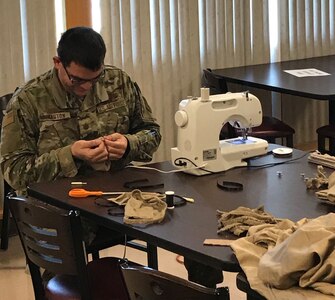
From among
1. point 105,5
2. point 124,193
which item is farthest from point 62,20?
point 124,193

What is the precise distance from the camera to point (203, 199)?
93.0 inches

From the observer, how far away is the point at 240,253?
183cm

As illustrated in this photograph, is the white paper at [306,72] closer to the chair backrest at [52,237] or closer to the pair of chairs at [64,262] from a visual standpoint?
the pair of chairs at [64,262]

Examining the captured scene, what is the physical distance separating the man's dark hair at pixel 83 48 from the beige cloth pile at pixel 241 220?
32.8 inches

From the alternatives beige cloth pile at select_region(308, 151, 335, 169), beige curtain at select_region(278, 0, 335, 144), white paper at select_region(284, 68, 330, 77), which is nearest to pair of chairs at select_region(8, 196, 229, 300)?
beige cloth pile at select_region(308, 151, 335, 169)

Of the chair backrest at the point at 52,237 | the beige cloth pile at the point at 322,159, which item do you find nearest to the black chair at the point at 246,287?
the chair backrest at the point at 52,237

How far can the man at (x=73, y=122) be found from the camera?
2.65 meters

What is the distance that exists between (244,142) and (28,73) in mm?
1757

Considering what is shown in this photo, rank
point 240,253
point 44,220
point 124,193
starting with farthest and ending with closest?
point 124,193 < point 44,220 < point 240,253

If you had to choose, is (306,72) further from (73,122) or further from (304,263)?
(304,263)

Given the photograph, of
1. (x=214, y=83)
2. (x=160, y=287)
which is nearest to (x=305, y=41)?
Answer: (x=214, y=83)

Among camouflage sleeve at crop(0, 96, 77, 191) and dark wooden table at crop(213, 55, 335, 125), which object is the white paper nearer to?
dark wooden table at crop(213, 55, 335, 125)

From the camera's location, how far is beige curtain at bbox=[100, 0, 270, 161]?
444 cm

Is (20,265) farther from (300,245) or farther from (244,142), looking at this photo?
(300,245)
